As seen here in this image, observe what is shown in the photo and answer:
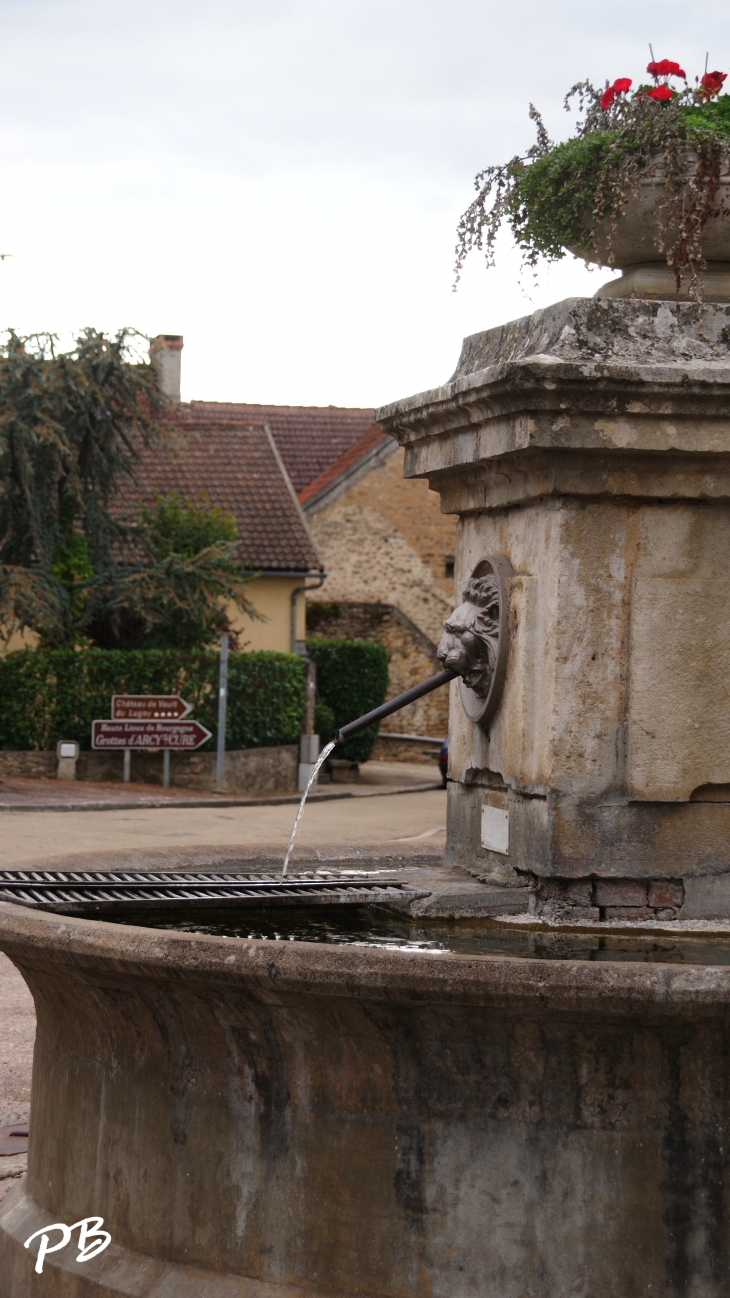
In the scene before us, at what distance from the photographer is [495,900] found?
4.30 metres

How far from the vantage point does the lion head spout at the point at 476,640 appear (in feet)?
14.7

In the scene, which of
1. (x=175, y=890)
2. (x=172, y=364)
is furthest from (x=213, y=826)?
(x=172, y=364)

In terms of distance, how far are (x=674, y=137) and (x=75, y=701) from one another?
64.2 ft

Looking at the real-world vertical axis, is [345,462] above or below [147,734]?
above

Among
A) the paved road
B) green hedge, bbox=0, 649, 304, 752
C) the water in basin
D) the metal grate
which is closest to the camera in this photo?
the water in basin

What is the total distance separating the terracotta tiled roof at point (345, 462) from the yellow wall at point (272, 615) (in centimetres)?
383

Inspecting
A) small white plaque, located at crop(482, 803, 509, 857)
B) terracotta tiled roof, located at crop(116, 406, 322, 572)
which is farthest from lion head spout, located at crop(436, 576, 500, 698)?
terracotta tiled roof, located at crop(116, 406, 322, 572)

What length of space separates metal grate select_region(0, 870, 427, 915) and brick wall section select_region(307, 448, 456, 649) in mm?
27732

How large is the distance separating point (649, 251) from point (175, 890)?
7.67 feet

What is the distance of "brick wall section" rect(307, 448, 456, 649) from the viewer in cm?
3262

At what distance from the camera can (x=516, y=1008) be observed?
311cm

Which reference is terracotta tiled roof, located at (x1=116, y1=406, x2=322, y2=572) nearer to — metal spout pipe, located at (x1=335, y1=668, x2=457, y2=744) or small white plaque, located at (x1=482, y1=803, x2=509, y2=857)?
metal spout pipe, located at (x1=335, y1=668, x2=457, y2=744)

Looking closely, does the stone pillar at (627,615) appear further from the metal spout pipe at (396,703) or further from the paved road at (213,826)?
the paved road at (213,826)

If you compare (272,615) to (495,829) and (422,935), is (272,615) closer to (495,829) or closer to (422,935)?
(495,829)
